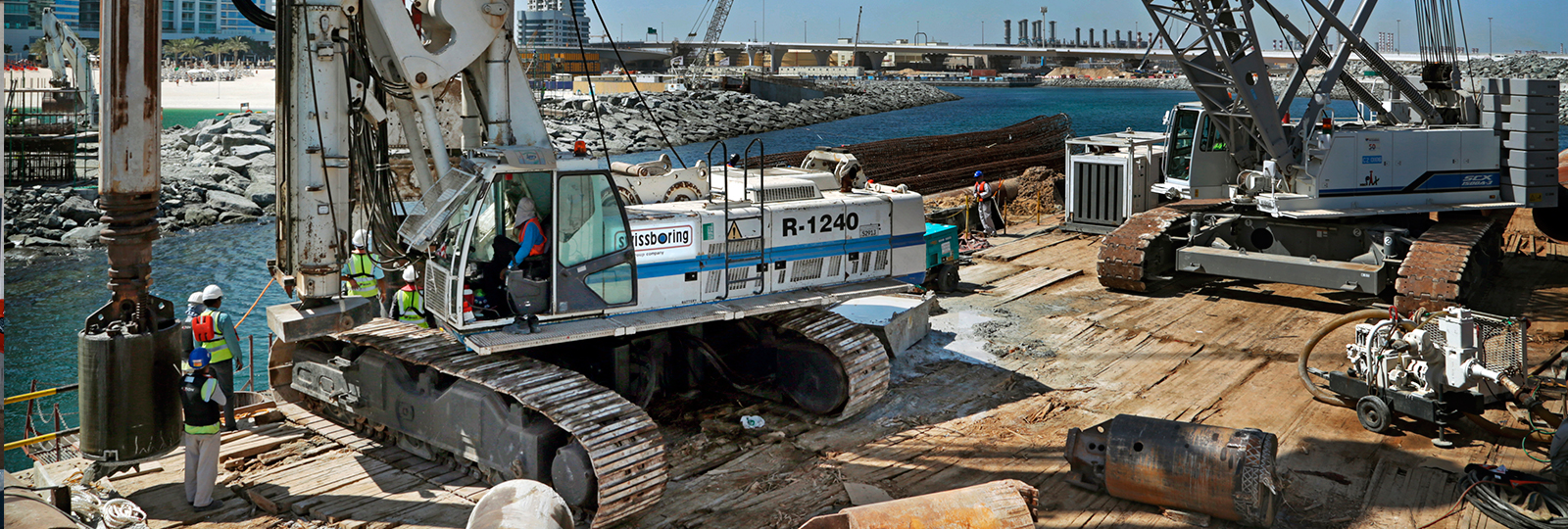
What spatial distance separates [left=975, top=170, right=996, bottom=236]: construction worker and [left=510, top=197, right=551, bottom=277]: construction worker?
12.7 m

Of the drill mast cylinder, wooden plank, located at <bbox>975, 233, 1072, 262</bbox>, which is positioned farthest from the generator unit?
the drill mast cylinder

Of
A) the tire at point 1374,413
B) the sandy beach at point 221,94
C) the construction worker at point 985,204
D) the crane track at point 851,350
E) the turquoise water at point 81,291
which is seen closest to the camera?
the tire at point 1374,413

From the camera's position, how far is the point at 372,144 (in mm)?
9250

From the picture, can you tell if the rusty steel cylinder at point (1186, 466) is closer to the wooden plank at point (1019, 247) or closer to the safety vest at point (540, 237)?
the safety vest at point (540, 237)

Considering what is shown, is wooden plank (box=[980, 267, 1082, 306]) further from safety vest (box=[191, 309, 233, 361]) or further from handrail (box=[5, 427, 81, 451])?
handrail (box=[5, 427, 81, 451])

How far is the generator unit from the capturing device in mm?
19562

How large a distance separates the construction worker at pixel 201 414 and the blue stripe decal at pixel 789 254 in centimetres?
319

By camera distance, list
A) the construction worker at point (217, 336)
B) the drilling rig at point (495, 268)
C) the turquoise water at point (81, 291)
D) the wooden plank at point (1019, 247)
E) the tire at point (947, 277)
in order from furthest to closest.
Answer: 1. the wooden plank at point (1019, 247)
2. the turquoise water at point (81, 291)
3. the tire at point (947, 277)
4. the construction worker at point (217, 336)
5. the drilling rig at point (495, 268)

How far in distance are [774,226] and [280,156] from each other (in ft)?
12.9

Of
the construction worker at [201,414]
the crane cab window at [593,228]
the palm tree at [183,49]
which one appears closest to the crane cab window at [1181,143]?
the crane cab window at [593,228]

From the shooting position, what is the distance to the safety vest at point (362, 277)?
431 inches

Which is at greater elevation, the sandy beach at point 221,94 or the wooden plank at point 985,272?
the sandy beach at point 221,94

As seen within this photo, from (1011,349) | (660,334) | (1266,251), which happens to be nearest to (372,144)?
(660,334)

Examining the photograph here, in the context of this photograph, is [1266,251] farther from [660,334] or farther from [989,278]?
[660,334]
